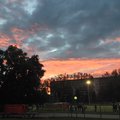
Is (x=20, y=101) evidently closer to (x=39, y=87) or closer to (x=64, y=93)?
(x=39, y=87)

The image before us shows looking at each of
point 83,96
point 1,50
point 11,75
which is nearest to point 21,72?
point 11,75

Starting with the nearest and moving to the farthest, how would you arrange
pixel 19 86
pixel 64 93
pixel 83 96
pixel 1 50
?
1. pixel 19 86
2. pixel 1 50
3. pixel 83 96
4. pixel 64 93

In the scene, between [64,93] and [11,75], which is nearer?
[11,75]

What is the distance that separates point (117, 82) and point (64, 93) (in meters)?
30.0

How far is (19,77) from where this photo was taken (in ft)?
232

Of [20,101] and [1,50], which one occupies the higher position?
[1,50]

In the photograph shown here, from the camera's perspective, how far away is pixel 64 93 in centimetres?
19350

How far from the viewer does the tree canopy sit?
69.8 metres

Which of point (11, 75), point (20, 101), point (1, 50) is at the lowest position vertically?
point (20, 101)

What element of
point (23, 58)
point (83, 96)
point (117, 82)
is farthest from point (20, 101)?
point (117, 82)

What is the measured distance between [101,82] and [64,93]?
2258 centimetres

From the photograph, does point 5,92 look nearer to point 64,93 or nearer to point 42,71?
point 42,71

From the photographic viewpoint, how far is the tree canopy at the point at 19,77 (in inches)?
2746

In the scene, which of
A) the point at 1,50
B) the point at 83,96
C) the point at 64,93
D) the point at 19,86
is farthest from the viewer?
the point at 64,93
